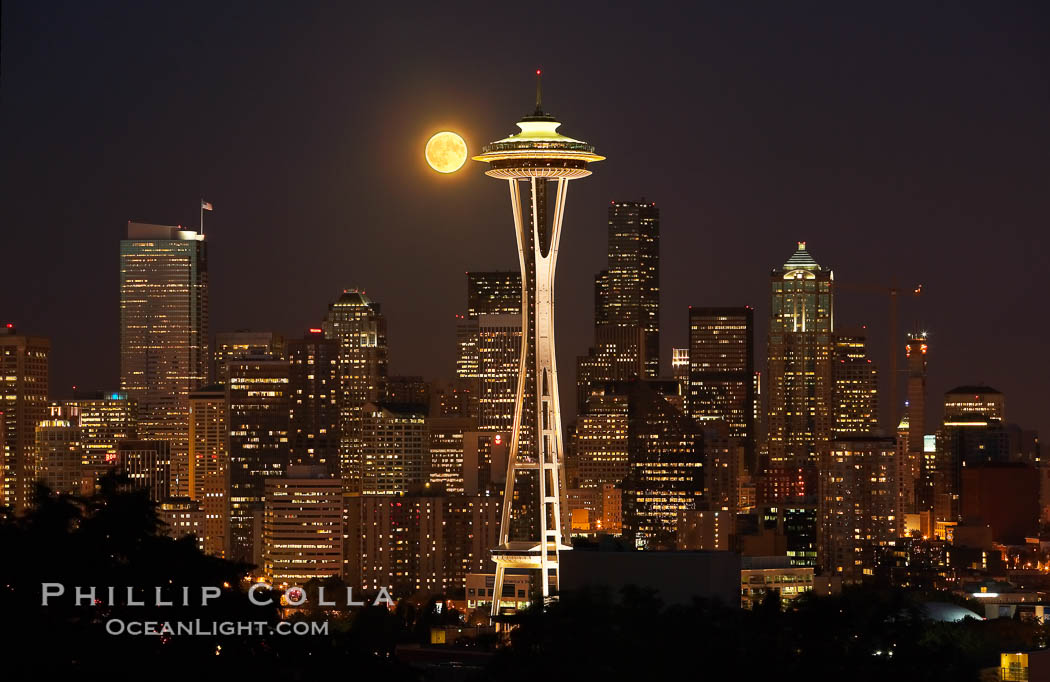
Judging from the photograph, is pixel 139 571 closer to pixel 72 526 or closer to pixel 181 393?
pixel 72 526

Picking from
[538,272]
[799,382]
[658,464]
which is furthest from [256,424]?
[538,272]

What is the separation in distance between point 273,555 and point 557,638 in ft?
303

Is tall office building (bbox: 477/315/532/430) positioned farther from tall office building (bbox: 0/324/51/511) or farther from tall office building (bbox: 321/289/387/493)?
tall office building (bbox: 0/324/51/511)

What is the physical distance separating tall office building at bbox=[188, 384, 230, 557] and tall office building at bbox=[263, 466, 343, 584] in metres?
9.75

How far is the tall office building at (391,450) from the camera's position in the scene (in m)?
144

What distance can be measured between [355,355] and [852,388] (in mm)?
49399

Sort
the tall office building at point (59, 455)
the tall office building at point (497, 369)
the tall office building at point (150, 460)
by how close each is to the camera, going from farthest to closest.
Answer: the tall office building at point (497, 369)
the tall office building at point (150, 460)
the tall office building at point (59, 455)

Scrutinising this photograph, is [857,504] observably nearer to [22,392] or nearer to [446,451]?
[446,451]

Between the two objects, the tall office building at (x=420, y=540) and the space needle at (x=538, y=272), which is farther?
the tall office building at (x=420, y=540)

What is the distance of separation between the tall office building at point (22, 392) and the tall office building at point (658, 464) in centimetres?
3970

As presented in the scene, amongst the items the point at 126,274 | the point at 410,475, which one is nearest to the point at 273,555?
the point at 410,475

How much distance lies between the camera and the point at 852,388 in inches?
7505

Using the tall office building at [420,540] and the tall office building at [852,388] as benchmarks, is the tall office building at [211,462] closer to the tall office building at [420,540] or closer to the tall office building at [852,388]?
the tall office building at [420,540]

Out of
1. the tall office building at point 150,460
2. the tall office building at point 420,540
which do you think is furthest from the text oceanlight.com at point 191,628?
the tall office building at point 150,460
